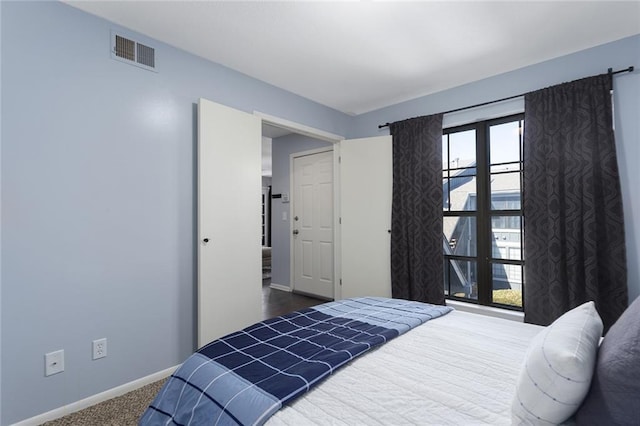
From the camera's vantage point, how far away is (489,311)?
3.02 metres

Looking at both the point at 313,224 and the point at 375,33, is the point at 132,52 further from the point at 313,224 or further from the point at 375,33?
the point at 313,224

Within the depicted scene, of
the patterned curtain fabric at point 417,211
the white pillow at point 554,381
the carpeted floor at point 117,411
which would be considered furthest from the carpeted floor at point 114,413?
the patterned curtain fabric at point 417,211

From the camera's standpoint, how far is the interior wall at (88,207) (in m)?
1.78

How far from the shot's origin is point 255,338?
1.49 metres

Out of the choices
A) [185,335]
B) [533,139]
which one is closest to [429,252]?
[533,139]

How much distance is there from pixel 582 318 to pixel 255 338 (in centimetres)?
131

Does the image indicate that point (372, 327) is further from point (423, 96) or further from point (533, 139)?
point (423, 96)

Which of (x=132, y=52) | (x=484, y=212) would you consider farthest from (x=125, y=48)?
(x=484, y=212)

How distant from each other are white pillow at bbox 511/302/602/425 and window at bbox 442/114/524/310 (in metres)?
2.38

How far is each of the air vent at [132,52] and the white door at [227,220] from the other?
0.44m

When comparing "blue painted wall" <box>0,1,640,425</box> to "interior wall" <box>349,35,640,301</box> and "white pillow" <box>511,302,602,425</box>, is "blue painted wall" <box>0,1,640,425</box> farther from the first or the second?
"white pillow" <box>511,302,602,425</box>

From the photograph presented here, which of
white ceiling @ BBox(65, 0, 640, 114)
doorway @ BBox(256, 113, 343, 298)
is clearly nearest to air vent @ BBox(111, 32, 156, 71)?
white ceiling @ BBox(65, 0, 640, 114)

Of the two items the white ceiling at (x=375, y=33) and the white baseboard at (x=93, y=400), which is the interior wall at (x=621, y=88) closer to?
the white ceiling at (x=375, y=33)

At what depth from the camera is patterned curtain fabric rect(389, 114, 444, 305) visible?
3.26 metres
